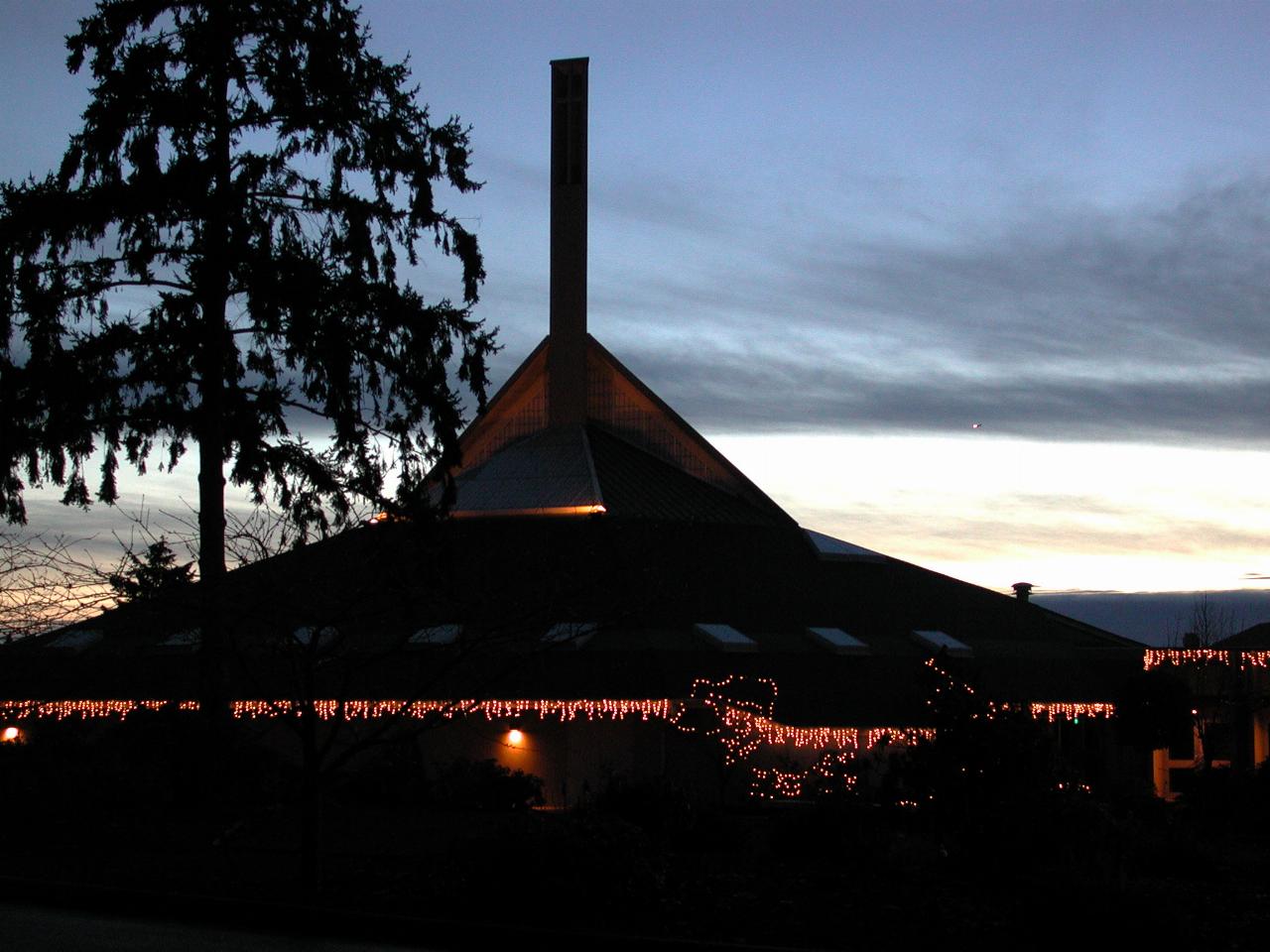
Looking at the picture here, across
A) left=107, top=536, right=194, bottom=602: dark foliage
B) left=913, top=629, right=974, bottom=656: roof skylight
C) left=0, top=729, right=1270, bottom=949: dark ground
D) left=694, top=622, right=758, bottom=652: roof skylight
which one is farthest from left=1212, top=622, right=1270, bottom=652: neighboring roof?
left=107, top=536, right=194, bottom=602: dark foliage

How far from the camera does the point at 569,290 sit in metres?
46.2


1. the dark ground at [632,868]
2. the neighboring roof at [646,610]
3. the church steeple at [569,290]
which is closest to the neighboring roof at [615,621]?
the neighboring roof at [646,610]

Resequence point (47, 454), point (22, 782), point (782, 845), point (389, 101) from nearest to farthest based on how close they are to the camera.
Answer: point (782, 845) → point (22, 782) → point (47, 454) → point (389, 101)

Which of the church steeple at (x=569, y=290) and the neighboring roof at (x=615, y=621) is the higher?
the church steeple at (x=569, y=290)

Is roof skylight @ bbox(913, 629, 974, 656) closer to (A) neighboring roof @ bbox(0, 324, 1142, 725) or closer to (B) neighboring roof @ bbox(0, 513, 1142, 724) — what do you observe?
(A) neighboring roof @ bbox(0, 324, 1142, 725)

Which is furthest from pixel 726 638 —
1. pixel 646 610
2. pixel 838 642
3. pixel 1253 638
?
pixel 1253 638

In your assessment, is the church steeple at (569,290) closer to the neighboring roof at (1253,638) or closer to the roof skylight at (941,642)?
the roof skylight at (941,642)

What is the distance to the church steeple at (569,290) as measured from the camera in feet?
151

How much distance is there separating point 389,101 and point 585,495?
1460cm

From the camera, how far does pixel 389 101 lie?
92.0 ft

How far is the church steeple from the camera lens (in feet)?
151

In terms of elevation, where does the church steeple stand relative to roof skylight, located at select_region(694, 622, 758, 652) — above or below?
above

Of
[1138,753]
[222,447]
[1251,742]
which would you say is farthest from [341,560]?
[1251,742]

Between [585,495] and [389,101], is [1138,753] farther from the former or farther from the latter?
[389,101]
